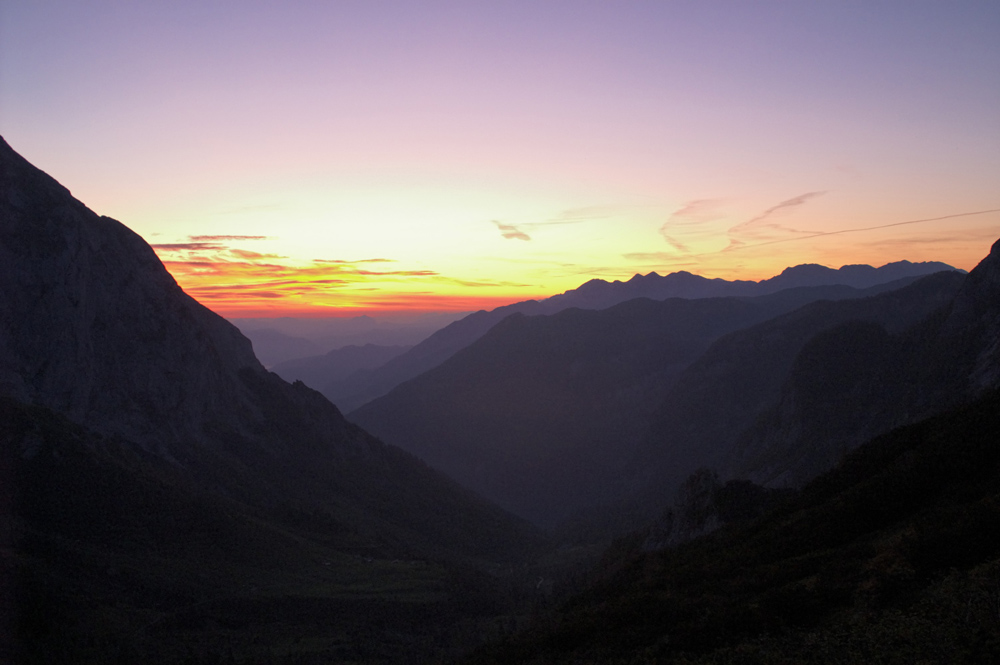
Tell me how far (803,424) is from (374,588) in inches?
3867

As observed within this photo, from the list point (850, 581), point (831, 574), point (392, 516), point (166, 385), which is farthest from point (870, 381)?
point (166, 385)

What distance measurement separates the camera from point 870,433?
103750mm

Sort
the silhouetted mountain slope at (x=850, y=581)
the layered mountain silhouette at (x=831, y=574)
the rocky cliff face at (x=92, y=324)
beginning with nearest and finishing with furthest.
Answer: the silhouetted mountain slope at (x=850, y=581) < the layered mountain silhouette at (x=831, y=574) < the rocky cliff face at (x=92, y=324)

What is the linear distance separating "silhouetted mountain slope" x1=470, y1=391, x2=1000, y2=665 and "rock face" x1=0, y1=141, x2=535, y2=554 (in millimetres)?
112091

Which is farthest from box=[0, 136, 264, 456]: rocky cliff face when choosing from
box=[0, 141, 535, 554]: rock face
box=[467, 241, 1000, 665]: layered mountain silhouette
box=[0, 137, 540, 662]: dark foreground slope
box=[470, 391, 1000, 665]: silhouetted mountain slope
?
box=[470, 391, 1000, 665]: silhouetted mountain slope

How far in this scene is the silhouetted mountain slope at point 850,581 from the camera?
1916 cm

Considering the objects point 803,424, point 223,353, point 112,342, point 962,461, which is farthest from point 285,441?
point 962,461

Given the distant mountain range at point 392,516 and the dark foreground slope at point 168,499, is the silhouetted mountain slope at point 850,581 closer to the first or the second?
the distant mountain range at point 392,516

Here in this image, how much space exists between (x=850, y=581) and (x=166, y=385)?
146091mm

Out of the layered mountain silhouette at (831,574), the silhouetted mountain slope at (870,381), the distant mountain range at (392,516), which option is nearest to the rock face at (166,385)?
the distant mountain range at (392,516)

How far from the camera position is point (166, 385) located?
449ft

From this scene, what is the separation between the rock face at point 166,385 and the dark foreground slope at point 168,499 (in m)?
0.47

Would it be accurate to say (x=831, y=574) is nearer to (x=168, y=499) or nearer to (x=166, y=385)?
(x=168, y=499)

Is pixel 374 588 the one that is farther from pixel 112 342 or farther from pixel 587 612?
pixel 112 342
